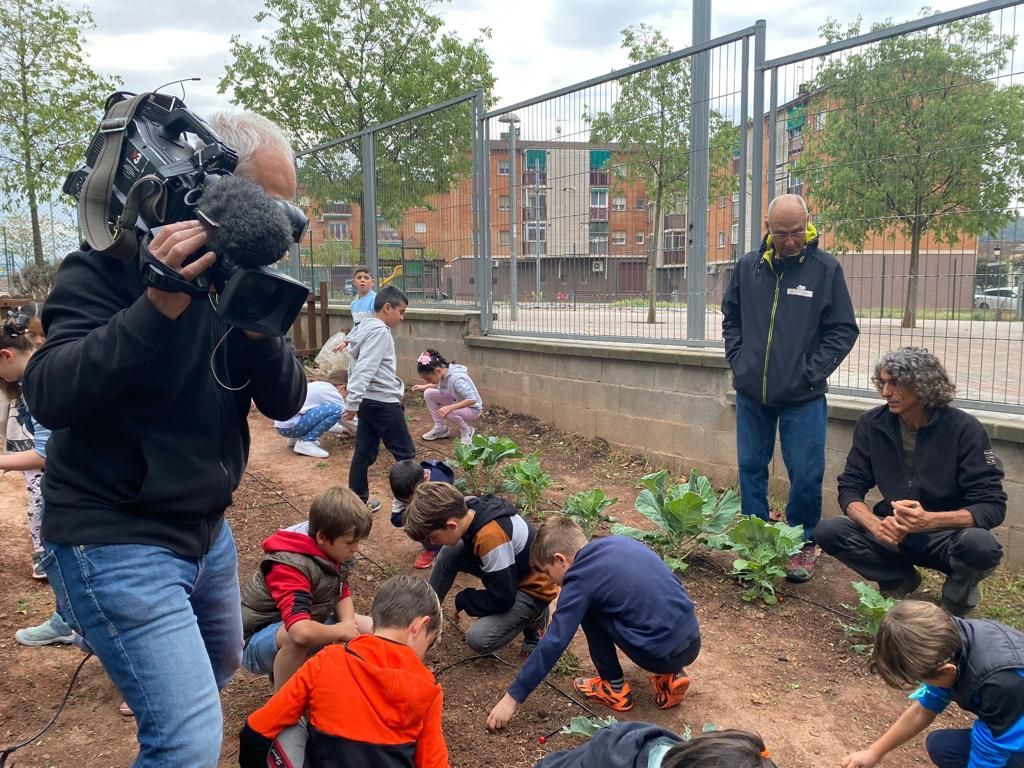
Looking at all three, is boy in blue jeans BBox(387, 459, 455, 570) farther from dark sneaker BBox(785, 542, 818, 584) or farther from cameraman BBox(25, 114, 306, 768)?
cameraman BBox(25, 114, 306, 768)

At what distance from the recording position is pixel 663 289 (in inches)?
238

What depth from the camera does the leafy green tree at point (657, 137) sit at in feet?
19.1

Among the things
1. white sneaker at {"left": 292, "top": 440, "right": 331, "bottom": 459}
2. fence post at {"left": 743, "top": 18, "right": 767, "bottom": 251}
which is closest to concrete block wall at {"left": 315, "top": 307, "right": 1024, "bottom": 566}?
fence post at {"left": 743, "top": 18, "right": 767, "bottom": 251}

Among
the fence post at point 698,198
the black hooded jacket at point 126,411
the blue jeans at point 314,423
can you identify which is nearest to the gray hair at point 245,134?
the black hooded jacket at point 126,411

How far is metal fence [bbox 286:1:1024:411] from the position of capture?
4180 millimetres

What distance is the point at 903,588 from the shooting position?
3764mm

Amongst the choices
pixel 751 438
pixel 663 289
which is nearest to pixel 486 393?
pixel 663 289

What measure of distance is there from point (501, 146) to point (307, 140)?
11728 millimetres

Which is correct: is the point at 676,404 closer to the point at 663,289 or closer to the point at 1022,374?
the point at 663,289

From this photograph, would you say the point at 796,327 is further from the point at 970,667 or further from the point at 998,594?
the point at 970,667

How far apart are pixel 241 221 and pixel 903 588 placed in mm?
3625

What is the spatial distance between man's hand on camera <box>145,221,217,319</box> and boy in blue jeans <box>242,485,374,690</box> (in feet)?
4.84

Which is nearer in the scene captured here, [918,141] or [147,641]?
[147,641]

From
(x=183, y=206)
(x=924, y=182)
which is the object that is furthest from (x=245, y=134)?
(x=924, y=182)
